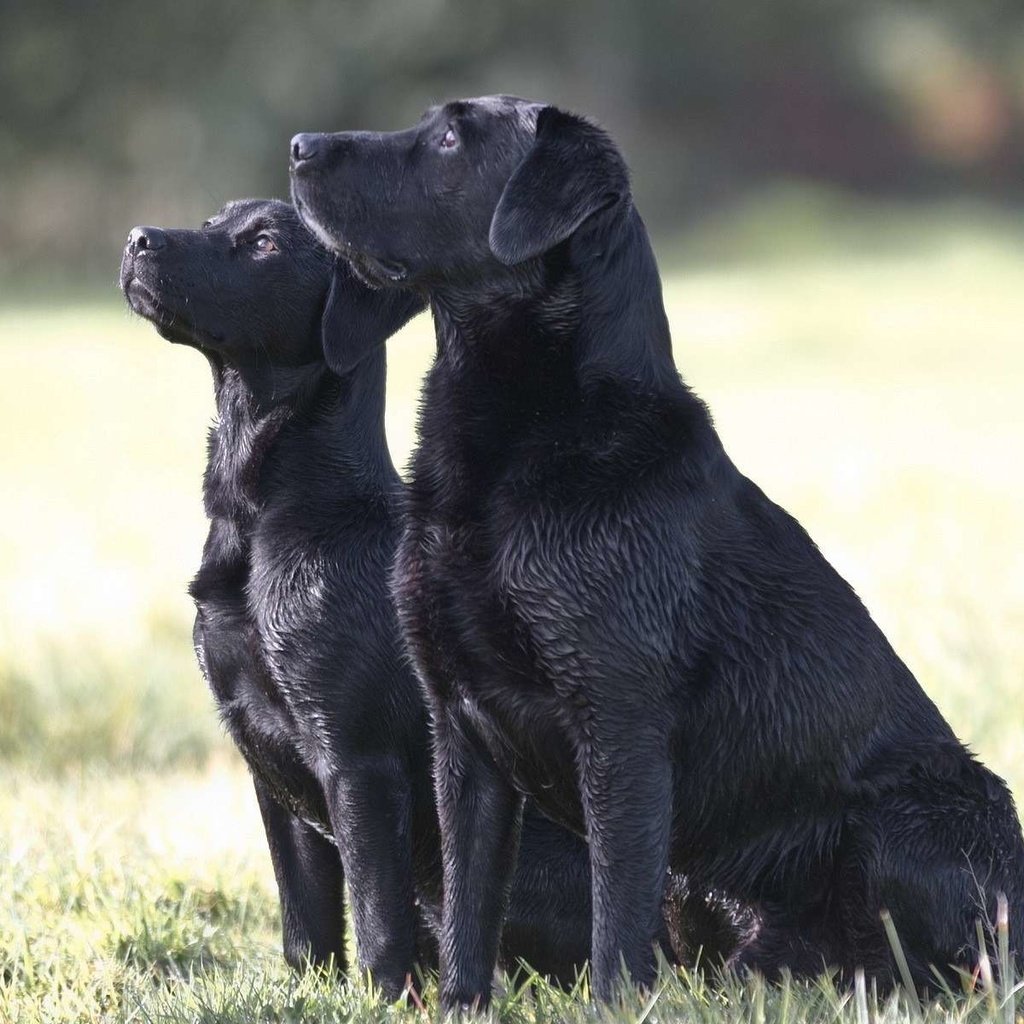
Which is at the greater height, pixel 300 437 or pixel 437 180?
pixel 437 180

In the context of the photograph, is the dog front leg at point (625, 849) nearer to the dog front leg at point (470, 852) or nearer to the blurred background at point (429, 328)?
the dog front leg at point (470, 852)

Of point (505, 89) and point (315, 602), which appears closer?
point (315, 602)

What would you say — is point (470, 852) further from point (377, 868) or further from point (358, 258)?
point (358, 258)

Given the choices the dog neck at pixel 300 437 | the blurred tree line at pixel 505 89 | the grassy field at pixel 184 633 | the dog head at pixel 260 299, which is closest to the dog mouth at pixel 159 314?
the dog head at pixel 260 299

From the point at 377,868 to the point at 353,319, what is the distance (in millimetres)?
1262

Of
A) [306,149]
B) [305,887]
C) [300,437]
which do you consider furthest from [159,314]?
[305,887]

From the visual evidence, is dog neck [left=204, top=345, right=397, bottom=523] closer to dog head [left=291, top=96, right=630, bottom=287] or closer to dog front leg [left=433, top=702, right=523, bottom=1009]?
dog head [left=291, top=96, right=630, bottom=287]

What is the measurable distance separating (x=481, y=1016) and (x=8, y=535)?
23.6ft

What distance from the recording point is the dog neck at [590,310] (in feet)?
10.9

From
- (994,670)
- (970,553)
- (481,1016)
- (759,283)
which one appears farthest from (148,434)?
(759,283)

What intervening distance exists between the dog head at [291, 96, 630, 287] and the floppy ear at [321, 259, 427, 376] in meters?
0.30

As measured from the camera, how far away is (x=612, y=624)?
315 centimetres

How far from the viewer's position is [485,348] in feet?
11.1

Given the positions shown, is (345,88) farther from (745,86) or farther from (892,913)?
(892,913)
